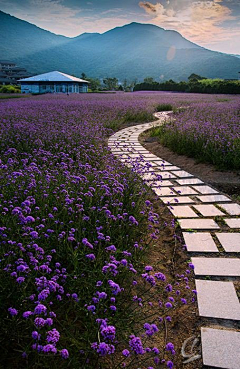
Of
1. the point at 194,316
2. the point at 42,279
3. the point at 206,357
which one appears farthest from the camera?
the point at 194,316

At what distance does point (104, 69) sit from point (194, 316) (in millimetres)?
207019

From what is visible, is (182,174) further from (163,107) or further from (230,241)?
(163,107)

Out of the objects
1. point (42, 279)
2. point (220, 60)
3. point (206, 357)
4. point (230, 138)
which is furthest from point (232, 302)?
point (220, 60)

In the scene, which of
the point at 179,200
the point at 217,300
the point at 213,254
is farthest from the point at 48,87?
the point at 217,300

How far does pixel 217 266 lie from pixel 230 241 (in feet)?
1.66

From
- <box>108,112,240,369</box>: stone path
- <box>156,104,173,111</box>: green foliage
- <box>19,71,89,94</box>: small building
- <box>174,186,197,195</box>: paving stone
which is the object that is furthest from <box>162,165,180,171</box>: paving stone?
<box>19,71,89,94</box>: small building

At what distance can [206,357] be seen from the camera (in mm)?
1728

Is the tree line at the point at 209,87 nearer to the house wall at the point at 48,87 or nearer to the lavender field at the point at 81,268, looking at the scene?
the house wall at the point at 48,87

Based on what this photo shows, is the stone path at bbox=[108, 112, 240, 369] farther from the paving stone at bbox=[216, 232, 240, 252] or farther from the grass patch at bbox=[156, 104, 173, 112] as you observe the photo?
the grass patch at bbox=[156, 104, 173, 112]

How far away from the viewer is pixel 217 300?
2.18 metres

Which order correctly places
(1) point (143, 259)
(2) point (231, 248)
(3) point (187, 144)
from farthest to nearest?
(3) point (187, 144)
(2) point (231, 248)
(1) point (143, 259)

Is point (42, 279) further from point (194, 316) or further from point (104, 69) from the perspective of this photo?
point (104, 69)

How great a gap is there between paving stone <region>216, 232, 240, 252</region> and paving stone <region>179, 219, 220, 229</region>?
187 mm

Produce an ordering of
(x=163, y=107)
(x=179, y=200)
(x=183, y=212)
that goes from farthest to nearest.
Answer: (x=163, y=107) → (x=179, y=200) → (x=183, y=212)
